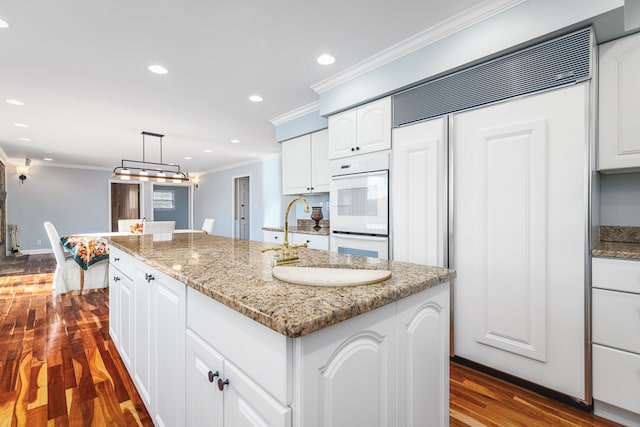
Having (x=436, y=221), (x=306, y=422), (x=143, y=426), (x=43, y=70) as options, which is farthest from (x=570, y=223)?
(x=43, y=70)

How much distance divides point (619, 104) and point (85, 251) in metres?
5.31

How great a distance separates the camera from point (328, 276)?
1134mm

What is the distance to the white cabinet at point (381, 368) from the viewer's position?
27.7 inches

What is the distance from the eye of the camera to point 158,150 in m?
5.86

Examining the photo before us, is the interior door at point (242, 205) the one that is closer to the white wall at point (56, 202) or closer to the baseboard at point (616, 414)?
the white wall at point (56, 202)

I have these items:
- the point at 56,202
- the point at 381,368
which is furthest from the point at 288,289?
the point at 56,202

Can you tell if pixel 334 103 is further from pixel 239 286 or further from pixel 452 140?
pixel 239 286

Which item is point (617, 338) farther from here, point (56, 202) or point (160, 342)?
point (56, 202)

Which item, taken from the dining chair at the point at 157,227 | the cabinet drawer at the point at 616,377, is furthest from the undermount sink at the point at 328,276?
the dining chair at the point at 157,227

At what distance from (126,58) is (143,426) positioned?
2.50m

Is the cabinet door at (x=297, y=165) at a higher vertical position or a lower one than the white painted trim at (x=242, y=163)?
lower

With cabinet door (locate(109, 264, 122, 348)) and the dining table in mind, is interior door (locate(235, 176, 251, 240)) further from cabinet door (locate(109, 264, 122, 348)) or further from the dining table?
cabinet door (locate(109, 264, 122, 348))

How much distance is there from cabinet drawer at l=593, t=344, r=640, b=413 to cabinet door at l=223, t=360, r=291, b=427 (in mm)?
1762

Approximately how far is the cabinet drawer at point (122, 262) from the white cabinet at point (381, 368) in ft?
5.07
